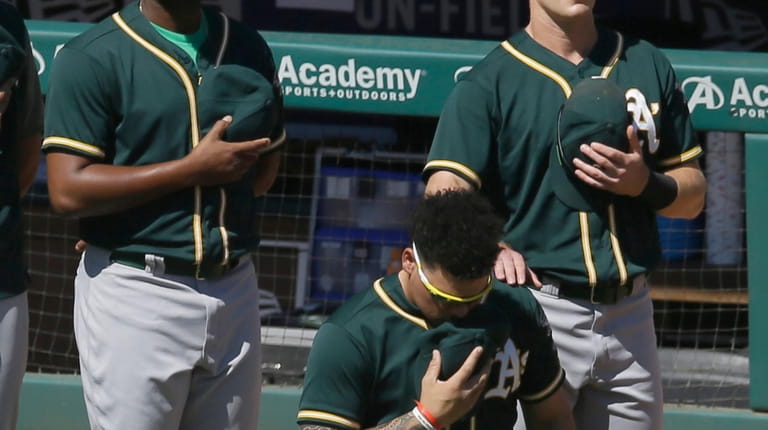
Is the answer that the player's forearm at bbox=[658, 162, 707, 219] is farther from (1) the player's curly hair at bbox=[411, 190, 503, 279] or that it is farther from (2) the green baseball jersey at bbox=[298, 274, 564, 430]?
(1) the player's curly hair at bbox=[411, 190, 503, 279]

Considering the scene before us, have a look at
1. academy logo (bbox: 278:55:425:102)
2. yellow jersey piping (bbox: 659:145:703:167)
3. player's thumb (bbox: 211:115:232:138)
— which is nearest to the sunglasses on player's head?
player's thumb (bbox: 211:115:232:138)

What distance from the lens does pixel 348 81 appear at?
4309 mm

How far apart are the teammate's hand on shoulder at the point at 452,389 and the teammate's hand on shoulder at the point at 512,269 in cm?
33

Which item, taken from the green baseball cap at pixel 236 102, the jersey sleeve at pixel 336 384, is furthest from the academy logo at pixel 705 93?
the jersey sleeve at pixel 336 384

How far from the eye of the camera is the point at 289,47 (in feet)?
14.2

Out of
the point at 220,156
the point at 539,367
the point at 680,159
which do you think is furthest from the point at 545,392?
the point at 220,156

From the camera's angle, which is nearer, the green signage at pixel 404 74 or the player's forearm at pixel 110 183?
the player's forearm at pixel 110 183

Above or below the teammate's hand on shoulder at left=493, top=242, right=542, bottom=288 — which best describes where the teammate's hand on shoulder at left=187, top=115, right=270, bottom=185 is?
above

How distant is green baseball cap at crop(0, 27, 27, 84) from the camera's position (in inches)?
121

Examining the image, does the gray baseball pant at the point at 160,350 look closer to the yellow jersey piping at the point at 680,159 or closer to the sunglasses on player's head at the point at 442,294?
the sunglasses on player's head at the point at 442,294

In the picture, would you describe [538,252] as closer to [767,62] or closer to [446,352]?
[446,352]

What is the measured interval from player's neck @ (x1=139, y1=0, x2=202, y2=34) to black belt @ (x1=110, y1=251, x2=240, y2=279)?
19.4 inches

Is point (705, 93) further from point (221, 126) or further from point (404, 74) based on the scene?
point (221, 126)

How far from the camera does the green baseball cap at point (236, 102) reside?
2.98m
